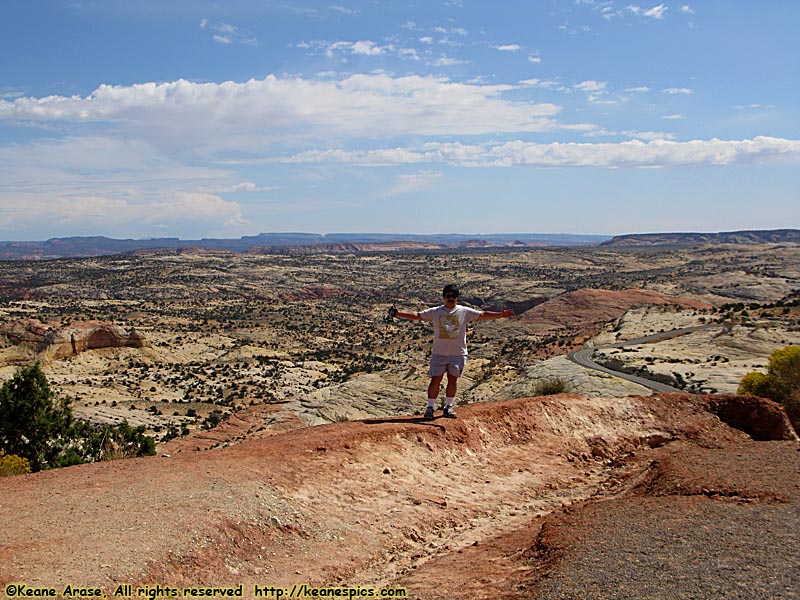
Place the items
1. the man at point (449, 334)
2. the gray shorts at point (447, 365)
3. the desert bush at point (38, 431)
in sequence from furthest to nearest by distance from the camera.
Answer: the desert bush at point (38, 431), the gray shorts at point (447, 365), the man at point (449, 334)

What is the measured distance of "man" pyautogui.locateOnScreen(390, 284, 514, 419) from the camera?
1001cm

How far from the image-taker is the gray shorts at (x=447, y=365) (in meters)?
10.2

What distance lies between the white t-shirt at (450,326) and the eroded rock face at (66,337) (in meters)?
41.3

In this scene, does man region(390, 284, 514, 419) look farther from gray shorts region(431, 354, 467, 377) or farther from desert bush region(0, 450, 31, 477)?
desert bush region(0, 450, 31, 477)

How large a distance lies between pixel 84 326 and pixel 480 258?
13250cm

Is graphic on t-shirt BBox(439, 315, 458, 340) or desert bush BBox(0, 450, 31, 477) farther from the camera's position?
desert bush BBox(0, 450, 31, 477)

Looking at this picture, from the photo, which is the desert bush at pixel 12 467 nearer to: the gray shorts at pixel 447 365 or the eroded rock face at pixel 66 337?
the gray shorts at pixel 447 365

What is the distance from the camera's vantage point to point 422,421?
10.2 metres

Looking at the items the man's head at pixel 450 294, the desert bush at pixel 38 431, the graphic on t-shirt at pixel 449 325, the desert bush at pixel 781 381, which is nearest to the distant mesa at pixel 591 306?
the desert bush at pixel 781 381

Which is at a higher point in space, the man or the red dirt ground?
the man

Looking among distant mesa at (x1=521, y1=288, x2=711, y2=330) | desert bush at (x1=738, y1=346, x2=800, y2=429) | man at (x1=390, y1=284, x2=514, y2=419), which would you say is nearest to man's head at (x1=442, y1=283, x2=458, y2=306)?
man at (x1=390, y1=284, x2=514, y2=419)

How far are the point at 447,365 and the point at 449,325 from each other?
2.37ft

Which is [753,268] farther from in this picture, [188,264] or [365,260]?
[188,264]

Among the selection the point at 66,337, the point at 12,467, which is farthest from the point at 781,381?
the point at 66,337
